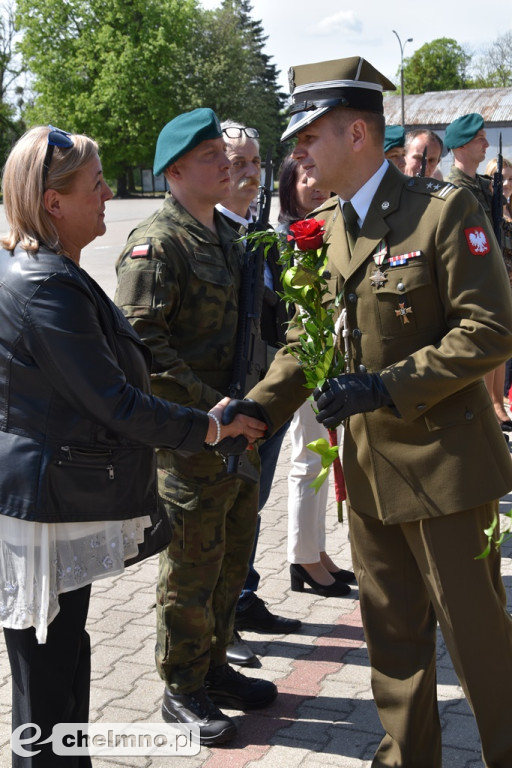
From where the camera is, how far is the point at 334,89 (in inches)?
112

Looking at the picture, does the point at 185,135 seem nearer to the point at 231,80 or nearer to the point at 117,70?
the point at 117,70

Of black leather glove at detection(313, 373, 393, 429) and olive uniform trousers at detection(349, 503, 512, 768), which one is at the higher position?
black leather glove at detection(313, 373, 393, 429)

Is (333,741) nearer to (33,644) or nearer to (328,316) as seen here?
(33,644)

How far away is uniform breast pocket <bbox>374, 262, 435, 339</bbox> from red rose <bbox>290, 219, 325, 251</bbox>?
0.79 ft

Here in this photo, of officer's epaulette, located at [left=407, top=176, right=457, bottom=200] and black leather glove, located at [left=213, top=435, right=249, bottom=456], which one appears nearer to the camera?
officer's epaulette, located at [left=407, top=176, right=457, bottom=200]

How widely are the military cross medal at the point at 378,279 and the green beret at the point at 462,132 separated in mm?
4727

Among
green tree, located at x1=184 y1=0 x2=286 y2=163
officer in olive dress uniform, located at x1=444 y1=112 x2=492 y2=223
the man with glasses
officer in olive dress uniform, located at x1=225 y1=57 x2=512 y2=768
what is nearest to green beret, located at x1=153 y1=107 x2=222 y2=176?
the man with glasses

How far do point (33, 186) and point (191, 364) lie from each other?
3.84ft

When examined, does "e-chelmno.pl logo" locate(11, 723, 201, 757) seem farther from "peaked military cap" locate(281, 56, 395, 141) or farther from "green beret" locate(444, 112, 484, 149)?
"green beret" locate(444, 112, 484, 149)

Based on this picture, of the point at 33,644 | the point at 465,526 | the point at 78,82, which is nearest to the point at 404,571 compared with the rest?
the point at 465,526

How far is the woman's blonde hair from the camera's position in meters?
2.75

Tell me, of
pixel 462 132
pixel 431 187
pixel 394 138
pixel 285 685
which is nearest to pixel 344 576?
pixel 285 685

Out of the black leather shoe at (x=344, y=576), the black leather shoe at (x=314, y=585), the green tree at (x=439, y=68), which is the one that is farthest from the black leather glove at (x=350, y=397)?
the green tree at (x=439, y=68)

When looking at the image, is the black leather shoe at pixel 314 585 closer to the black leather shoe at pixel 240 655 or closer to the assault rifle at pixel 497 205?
the black leather shoe at pixel 240 655
